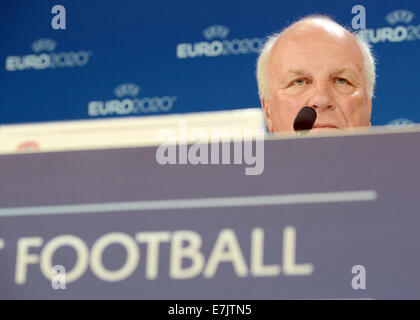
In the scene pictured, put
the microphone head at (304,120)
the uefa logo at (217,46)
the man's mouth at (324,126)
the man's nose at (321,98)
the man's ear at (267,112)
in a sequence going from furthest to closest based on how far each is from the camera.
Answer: the uefa logo at (217,46) → the man's ear at (267,112) → the man's nose at (321,98) → the man's mouth at (324,126) → the microphone head at (304,120)

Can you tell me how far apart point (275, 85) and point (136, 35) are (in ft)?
3.70

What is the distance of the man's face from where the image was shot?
2.14m

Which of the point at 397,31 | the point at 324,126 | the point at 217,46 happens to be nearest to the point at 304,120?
the point at 324,126

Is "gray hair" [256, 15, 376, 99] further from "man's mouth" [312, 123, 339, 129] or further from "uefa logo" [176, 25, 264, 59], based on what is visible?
"uefa logo" [176, 25, 264, 59]

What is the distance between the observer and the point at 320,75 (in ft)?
7.07

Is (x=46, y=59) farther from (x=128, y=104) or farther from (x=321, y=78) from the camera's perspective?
(x=321, y=78)

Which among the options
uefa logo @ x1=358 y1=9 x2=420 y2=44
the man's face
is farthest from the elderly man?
uefa logo @ x1=358 y1=9 x2=420 y2=44

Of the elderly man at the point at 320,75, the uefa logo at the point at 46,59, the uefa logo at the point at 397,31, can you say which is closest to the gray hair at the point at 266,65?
the elderly man at the point at 320,75

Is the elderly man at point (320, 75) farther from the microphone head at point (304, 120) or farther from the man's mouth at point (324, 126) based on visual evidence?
the microphone head at point (304, 120)

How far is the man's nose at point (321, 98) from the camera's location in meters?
2.13

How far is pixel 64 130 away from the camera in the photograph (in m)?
2.27
